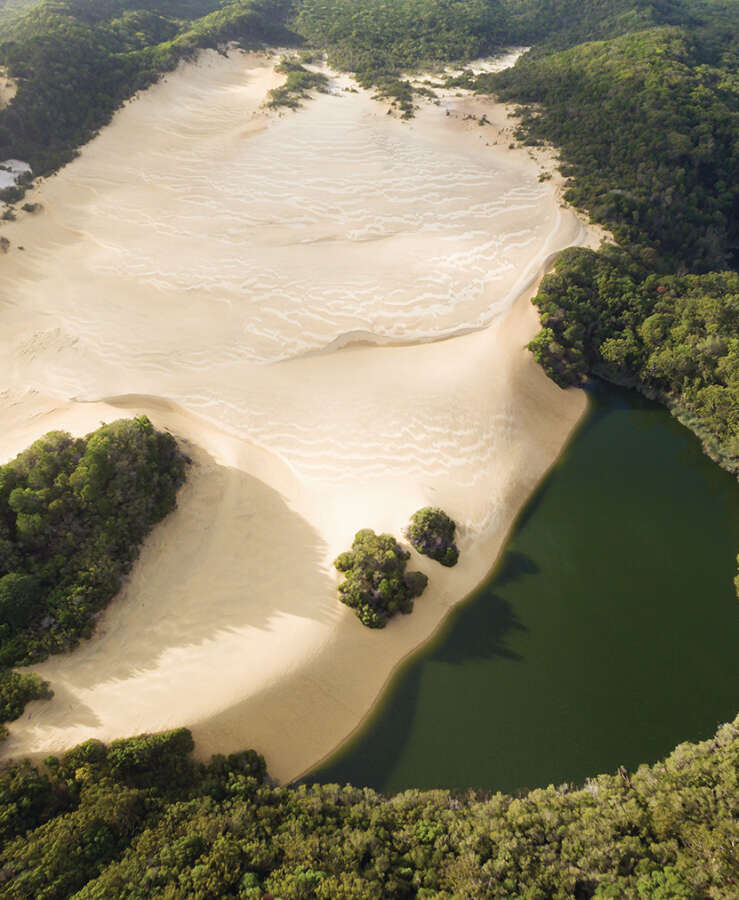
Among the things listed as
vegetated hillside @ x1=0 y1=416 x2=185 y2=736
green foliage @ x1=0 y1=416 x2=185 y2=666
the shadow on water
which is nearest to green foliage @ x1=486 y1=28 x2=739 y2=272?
the shadow on water

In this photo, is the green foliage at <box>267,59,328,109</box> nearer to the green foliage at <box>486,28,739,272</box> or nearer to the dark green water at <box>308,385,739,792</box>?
the green foliage at <box>486,28,739,272</box>

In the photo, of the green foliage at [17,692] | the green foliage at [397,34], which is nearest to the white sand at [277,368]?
the green foliage at [17,692]

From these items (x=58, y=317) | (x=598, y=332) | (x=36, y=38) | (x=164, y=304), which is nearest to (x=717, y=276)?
(x=598, y=332)

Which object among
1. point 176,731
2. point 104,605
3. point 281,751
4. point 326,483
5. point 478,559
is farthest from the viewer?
point 326,483

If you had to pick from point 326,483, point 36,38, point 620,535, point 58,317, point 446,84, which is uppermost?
point 36,38

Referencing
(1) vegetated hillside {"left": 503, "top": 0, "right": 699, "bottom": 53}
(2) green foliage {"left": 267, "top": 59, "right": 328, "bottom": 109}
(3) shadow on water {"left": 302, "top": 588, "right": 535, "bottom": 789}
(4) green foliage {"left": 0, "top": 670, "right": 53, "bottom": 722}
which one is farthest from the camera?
(1) vegetated hillside {"left": 503, "top": 0, "right": 699, "bottom": 53}

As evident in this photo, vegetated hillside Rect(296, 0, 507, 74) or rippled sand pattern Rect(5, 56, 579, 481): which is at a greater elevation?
vegetated hillside Rect(296, 0, 507, 74)

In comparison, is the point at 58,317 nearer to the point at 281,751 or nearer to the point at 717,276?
the point at 281,751
